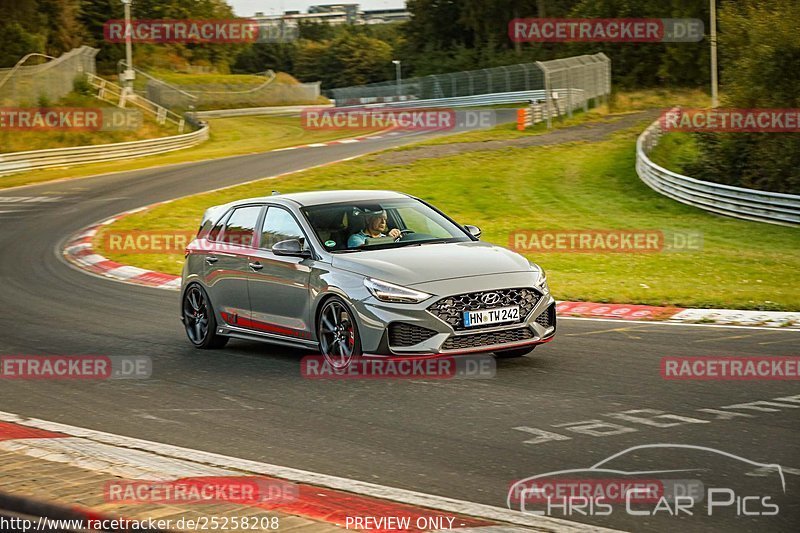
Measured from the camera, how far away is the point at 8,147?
45562mm

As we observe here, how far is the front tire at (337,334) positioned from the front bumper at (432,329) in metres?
0.16

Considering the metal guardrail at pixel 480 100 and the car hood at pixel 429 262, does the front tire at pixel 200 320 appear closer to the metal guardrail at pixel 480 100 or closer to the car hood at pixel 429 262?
the car hood at pixel 429 262

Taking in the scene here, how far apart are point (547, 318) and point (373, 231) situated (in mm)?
1813

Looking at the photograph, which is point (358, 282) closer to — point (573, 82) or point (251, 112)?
point (573, 82)

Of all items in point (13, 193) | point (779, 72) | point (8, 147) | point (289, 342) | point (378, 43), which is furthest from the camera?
point (378, 43)

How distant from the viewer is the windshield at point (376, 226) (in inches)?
427

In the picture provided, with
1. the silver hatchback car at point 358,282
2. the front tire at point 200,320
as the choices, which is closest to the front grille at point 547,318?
the silver hatchback car at point 358,282

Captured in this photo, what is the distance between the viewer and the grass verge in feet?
54.7

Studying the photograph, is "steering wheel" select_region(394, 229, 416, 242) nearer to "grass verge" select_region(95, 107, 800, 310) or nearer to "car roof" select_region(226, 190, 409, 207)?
"car roof" select_region(226, 190, 409, 207)

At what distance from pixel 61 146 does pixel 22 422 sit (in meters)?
40.0

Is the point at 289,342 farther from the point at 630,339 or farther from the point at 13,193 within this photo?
the point at 13,193

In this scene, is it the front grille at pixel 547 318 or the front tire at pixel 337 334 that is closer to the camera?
the front tire at pixel 337 334

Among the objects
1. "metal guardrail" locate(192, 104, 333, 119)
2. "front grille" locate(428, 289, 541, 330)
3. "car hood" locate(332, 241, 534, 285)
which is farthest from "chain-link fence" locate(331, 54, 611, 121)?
"front grille" locate(428, 289, 541, 330)

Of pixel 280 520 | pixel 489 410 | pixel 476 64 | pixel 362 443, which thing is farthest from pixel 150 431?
pixel 476 64
